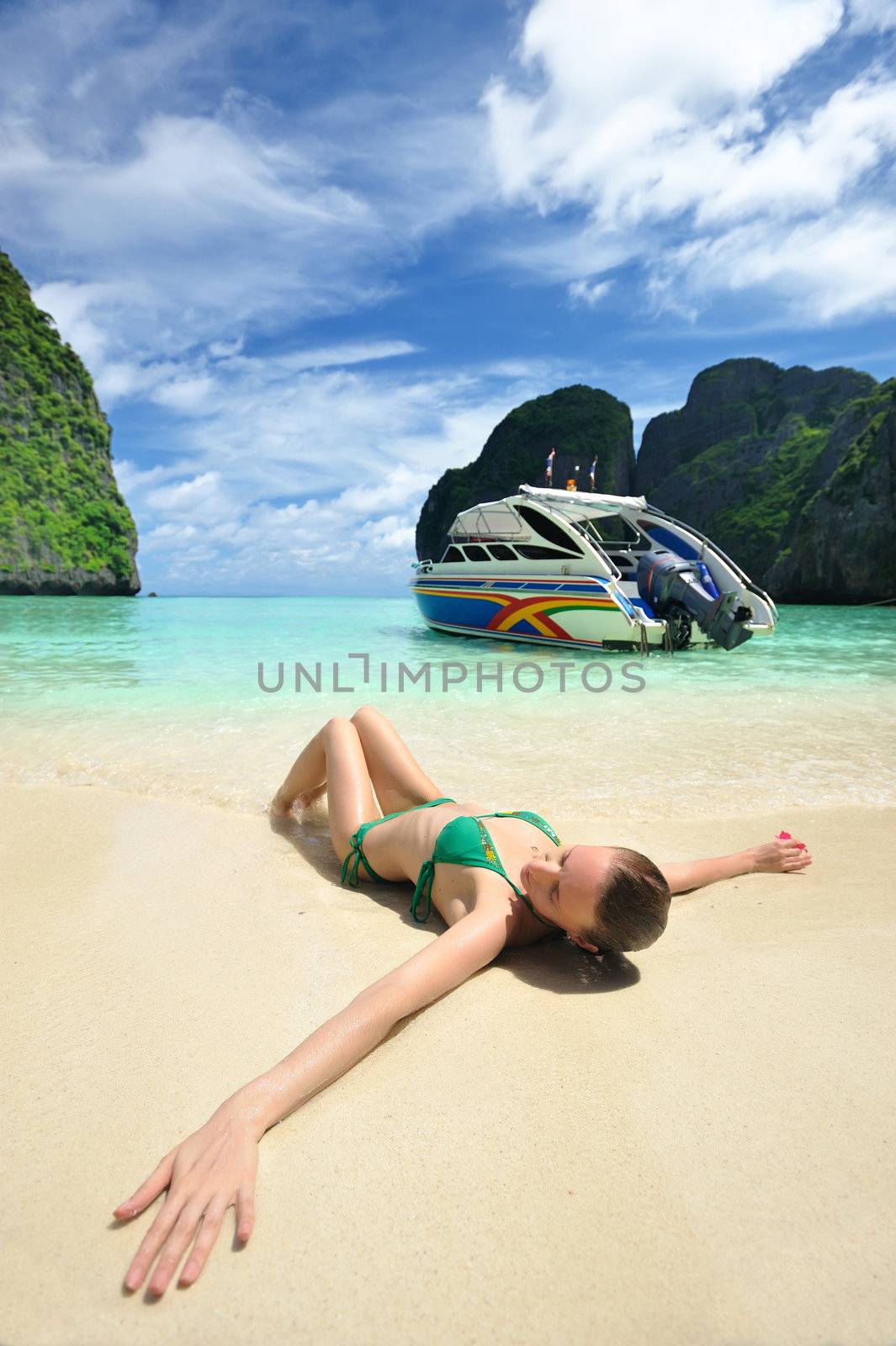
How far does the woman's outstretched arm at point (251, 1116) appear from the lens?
1098mm

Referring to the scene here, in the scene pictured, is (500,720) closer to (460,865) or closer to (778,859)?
(778,859)

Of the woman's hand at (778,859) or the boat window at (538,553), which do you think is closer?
the woman's hand at (778,859)

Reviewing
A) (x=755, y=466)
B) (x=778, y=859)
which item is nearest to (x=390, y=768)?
(x=778, y=859)

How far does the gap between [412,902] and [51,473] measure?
6254cm

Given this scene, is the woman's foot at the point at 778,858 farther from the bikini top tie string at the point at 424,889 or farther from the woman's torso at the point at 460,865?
the bikini top tie string at the point at 424,889

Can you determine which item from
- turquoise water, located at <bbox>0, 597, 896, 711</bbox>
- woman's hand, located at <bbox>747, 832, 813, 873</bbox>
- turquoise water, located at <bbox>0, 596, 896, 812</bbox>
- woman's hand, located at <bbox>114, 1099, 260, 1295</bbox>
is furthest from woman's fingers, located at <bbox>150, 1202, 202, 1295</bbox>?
turquoise water, located at <bbox>0, 597, 896, 711</bbox>

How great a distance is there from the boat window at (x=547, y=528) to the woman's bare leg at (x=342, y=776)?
995cm

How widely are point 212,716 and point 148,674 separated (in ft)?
10.6

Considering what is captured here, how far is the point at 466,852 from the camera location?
6.97 ft

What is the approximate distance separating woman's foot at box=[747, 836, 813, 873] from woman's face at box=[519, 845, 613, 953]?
3.55 feet

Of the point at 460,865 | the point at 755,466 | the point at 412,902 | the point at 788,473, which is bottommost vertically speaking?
the point at 412,902

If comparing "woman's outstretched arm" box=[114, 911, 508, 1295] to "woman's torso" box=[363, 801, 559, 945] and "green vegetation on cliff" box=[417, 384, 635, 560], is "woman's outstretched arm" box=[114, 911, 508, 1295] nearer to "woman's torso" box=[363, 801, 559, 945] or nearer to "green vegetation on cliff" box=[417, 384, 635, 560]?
"woman's torso" box=[363, 801, 559, 945]

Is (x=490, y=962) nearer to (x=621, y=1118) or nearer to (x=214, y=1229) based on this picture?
(x=621, y=1118)

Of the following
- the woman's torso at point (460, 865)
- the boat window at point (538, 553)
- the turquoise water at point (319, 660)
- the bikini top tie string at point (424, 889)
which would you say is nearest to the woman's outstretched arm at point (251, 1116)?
the woman's torso at point (460, 865)
